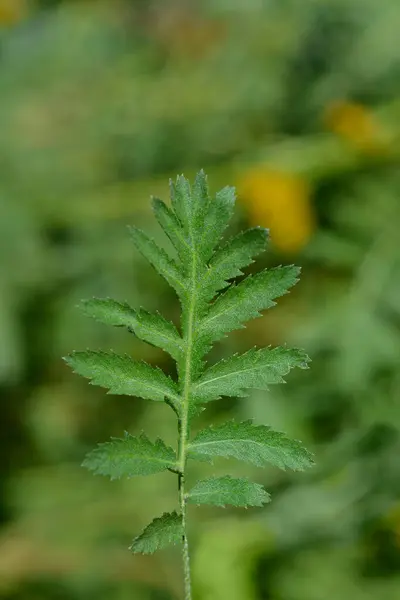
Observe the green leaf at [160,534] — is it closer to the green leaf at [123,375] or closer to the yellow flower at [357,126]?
the green leaf at [123,375]

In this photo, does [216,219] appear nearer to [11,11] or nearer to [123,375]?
[123,375]

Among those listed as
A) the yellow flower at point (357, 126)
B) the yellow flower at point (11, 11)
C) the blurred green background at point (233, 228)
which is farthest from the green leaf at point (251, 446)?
the yellow flower at point (11, 11)

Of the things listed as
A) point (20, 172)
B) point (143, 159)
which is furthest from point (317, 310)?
point (20, 172)

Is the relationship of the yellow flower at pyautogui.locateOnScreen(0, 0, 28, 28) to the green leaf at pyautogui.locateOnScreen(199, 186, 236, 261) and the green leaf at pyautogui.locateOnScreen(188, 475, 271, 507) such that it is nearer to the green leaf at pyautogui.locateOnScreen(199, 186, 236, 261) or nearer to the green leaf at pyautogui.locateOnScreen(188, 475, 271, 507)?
the green leaf at pyautogui.locateOnScreen(199, 186, 236, 261)

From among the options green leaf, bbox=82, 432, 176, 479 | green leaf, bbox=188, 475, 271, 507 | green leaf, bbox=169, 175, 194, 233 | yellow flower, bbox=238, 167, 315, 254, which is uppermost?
yellow flower, bbox=238, 167, 315, 254

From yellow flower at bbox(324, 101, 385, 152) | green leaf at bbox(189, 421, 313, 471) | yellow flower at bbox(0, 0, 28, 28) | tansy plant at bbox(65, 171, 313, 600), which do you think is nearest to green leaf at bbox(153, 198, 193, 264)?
tansy plant at bbox(65, 171, 313, 600)

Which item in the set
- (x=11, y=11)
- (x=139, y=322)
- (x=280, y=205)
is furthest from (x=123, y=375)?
(x=11, y=11)
